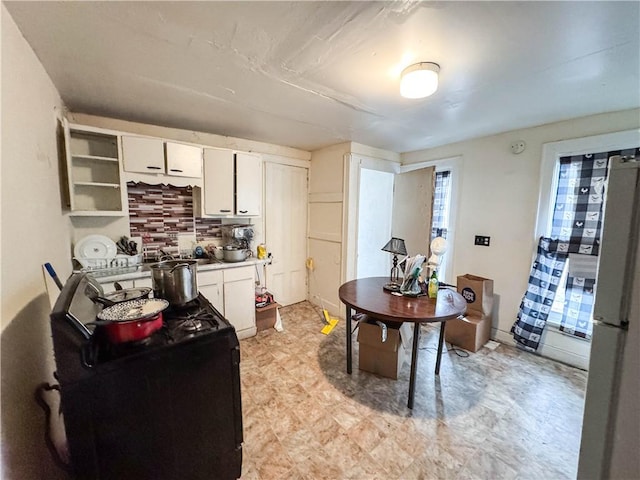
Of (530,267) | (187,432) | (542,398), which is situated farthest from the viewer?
(530,267)

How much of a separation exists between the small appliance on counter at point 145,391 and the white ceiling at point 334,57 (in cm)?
126

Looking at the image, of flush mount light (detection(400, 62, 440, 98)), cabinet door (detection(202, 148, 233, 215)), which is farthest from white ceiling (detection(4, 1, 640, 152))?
cabinet door (detection(202, 148, 233, 215))

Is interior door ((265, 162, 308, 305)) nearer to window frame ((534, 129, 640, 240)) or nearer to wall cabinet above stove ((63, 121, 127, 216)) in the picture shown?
wall cabinet above stove ((63, 121, 127, 216))

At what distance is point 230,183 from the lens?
2.81 m

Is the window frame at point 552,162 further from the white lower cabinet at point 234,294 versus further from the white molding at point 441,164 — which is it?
the white lower cabinet at point 234,294

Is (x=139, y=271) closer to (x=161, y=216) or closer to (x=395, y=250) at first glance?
(x=161, y=216)

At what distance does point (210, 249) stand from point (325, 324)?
65.1 inches

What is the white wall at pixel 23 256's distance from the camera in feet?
3.23

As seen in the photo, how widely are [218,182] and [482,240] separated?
303cm

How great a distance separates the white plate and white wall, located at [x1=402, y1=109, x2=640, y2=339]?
3683 mm

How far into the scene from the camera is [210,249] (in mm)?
2947

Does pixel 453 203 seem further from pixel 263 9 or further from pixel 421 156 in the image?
pixel 263 9

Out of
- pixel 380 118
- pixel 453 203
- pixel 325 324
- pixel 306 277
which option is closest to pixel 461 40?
pixel 380 118

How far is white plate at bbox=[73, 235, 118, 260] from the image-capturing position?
2.19 meters
